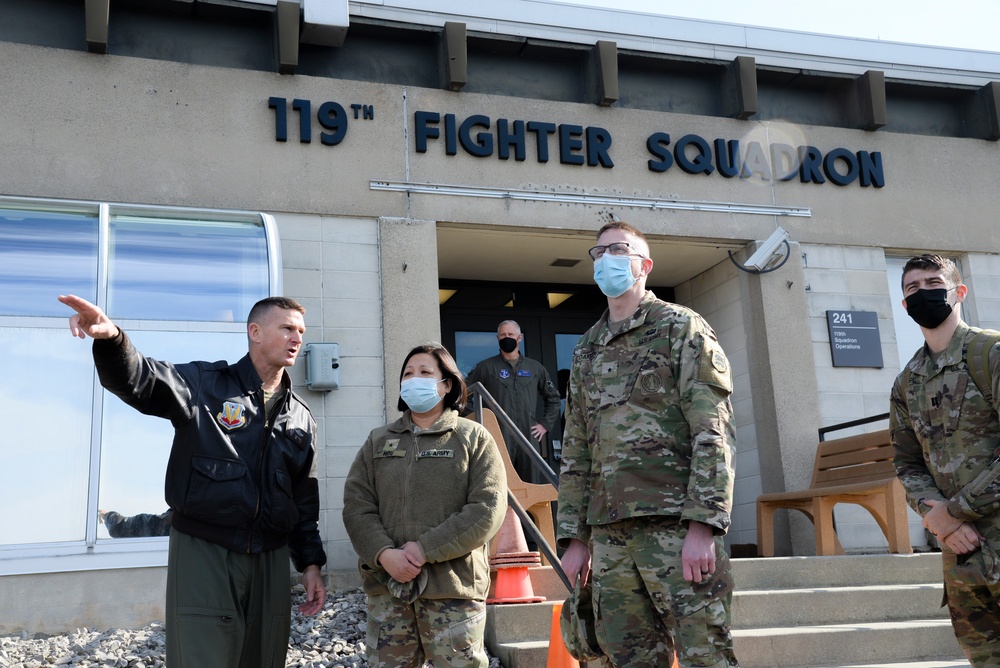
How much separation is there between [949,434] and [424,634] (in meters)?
2.07

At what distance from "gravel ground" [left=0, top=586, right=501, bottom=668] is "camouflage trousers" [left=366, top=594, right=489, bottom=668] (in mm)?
1439

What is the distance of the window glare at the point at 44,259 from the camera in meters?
6.74

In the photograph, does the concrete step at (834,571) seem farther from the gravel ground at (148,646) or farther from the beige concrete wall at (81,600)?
the beige concrete wall at (81,600)

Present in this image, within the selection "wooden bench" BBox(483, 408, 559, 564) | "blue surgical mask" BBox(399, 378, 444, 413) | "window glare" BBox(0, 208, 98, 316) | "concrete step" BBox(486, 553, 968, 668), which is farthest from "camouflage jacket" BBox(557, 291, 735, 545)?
"window glare" BBox(0, 208, 98, 316)

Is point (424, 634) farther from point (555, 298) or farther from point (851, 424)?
point (555, 298)

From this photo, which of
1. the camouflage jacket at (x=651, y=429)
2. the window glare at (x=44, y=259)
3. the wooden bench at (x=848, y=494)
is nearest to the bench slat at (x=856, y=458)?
the wooden bench at (x=848, y=494)

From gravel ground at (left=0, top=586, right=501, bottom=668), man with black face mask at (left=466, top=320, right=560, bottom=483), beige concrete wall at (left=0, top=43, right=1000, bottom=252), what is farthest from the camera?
man with black face mask at (left=466, top=320, right=560, bottom=483)

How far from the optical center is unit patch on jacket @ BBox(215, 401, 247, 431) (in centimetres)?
377

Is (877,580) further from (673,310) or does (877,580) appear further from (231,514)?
(231,514)

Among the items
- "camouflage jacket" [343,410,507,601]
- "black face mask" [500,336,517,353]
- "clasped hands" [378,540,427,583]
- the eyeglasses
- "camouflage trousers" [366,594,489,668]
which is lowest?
"camouflage trousers" [366,594,489,668]

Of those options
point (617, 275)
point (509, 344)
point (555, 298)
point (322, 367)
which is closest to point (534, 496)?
point (509, 344)

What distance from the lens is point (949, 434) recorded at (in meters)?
3.68

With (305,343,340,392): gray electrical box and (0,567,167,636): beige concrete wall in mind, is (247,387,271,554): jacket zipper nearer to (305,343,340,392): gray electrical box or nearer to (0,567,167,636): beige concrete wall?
(0,567,167,636): beige concrete wall

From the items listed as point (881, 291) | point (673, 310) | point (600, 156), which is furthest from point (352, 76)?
point (673, 310)
